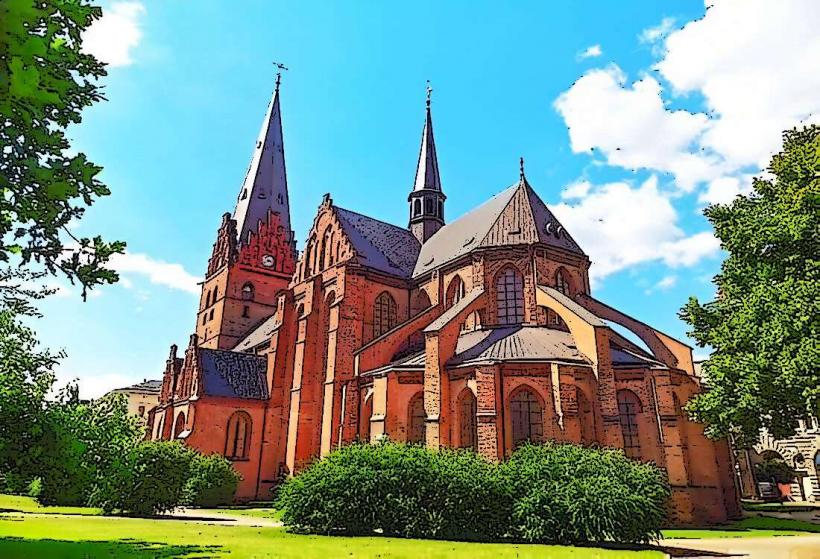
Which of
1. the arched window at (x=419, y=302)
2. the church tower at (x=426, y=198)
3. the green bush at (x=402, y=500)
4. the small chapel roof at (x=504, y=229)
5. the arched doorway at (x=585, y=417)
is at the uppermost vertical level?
the church tower at (x=426, y=198)

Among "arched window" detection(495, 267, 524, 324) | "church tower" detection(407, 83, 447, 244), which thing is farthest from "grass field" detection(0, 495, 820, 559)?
"church tower" detection(407, 83, 447, 244)

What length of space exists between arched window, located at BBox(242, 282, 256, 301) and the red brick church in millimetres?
768

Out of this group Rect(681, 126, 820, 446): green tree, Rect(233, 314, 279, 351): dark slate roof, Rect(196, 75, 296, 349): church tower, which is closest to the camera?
Rect(681, 126, 820, 446): green tree

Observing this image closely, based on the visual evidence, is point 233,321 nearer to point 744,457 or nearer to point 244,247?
point 244,247

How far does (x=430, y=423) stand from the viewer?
24.9m

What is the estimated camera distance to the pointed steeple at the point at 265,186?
164ft

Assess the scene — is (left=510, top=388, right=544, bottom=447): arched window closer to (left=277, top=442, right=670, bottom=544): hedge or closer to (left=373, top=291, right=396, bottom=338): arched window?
(left=277, top=442, right=670, bottom=544): hedge

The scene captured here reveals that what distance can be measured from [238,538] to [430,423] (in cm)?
1146

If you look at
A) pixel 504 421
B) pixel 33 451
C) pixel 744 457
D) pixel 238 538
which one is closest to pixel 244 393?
pixel 504 421

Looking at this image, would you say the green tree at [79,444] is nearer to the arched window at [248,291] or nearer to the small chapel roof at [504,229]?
the small chapel roof at [504,229]

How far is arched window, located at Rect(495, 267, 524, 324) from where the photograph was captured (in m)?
29.5

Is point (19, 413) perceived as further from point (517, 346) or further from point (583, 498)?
point (517, 346)

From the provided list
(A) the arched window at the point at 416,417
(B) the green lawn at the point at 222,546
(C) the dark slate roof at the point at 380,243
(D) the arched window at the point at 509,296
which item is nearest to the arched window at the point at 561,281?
(D) the arched window at the point at 509,296

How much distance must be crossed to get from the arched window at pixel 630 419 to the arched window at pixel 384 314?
14486mm
